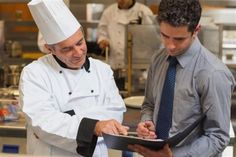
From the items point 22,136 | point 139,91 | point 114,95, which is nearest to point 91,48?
point 139,91

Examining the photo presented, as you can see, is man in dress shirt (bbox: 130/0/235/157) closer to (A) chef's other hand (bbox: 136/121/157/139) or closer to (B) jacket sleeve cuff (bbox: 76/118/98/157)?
(A) chef's other hand (bbox: 136/121/157/139)

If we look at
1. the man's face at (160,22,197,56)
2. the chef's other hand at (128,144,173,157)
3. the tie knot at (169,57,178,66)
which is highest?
the man's face at (160,22,197,56)

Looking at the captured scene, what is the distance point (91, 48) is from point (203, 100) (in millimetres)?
3007

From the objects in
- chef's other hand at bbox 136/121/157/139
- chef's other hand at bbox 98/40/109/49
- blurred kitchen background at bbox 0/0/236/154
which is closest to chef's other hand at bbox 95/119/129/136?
chef's other hand at bbox 136/121/157/139

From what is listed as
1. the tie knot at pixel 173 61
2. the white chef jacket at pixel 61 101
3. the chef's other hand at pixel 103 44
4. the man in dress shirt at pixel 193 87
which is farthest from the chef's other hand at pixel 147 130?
the chef's other hand at pixel 103 44

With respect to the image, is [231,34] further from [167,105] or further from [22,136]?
[167,105]

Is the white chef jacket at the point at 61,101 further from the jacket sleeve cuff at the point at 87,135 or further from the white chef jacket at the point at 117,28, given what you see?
the white chef jacket at the point at 117,28

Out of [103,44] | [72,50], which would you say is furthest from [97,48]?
[72,50]

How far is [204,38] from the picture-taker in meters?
2.98

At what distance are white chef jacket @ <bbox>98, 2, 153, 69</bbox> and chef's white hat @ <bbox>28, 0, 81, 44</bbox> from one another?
8.66ft

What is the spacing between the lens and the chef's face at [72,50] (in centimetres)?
145

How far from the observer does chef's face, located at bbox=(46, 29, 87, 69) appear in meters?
1.45

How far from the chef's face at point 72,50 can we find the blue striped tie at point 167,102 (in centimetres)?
30

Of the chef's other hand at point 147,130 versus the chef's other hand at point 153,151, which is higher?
the chef's other hand at point 147,130
